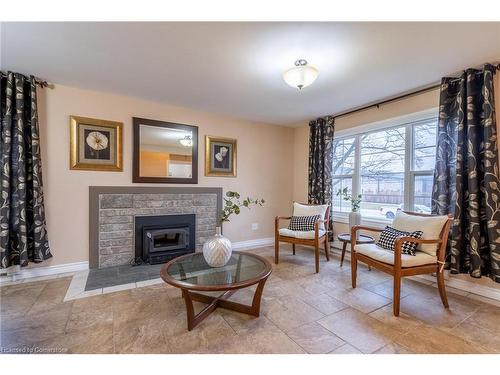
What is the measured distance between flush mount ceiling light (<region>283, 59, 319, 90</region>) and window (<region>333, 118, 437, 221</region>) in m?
1.80

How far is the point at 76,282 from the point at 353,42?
351 centimetres

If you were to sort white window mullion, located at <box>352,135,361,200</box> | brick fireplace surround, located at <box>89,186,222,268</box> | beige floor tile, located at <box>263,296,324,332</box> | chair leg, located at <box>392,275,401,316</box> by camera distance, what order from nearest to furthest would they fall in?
beige floor tile, located at <box>263,296,324,332</box> < chair leg, located at <box>392,275,401,316</box> < brick fireplace surround, located at <box>89,186,222,268</box> < white window mullion, located at <box>352,135,361,200</box>

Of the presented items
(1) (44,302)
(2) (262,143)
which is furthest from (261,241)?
(1) (44,302)

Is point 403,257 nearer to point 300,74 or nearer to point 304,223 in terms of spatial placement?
point 304,223

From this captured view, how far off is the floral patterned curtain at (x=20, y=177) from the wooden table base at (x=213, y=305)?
1.91 meters

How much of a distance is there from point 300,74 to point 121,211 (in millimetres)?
2712

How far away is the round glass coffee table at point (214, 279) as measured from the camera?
1.68m

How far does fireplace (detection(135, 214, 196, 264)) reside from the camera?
10.4 ft

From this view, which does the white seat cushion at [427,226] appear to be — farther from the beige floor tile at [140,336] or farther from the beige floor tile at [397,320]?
the beige floor tile at [140,336]

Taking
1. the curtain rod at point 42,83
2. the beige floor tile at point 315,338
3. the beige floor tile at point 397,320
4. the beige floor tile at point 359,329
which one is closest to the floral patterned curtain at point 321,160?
the beige floor tile at point 397,320

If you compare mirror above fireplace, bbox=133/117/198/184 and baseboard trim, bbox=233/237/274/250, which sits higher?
mirror above fireplace, bbox=133/117/198/184

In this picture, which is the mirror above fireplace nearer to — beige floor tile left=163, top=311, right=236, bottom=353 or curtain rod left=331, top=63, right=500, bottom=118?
beige floor tile left=163, top=311, right=236, bottom=353

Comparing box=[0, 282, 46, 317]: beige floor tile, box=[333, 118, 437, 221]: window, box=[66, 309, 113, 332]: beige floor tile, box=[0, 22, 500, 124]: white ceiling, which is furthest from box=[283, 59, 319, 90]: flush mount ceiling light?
box=[0, 282, 46, 317]: beige floor tile

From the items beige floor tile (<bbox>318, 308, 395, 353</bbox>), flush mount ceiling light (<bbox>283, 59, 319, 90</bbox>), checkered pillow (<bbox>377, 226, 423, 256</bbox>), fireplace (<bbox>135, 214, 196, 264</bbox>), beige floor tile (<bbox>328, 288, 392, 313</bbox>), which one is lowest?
beige floor tile (<bbox>328, 288, 392, 313</bbox>)
